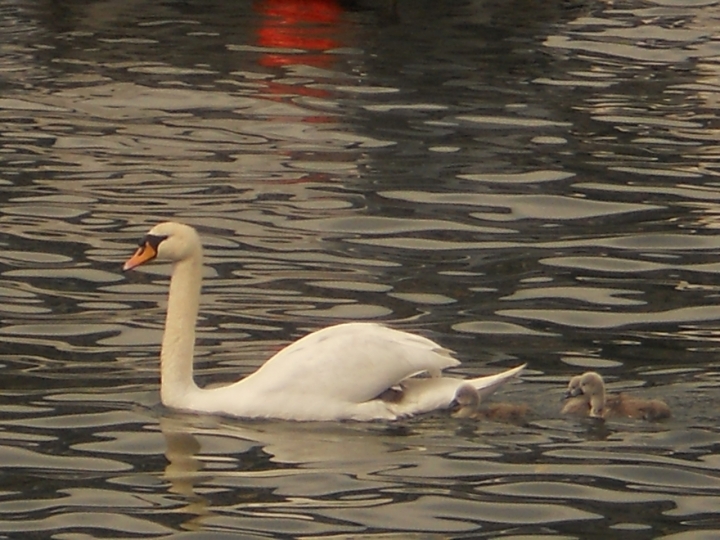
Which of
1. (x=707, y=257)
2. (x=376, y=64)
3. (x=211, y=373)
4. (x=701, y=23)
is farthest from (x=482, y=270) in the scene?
(x=701, y=23)

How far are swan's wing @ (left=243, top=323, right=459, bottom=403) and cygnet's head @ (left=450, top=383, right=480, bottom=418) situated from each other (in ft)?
0.80

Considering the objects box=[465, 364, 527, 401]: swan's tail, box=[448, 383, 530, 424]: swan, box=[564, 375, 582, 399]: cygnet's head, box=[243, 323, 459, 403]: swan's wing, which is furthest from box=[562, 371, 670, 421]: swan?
box=[243, 323, 459, 403]: swan's wing

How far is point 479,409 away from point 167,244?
1.80 metres

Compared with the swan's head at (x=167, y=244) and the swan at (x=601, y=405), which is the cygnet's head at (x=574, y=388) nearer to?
the swan at (x=601, y=405)

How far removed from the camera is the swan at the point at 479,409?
31.3ft

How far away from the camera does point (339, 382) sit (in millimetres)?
9773

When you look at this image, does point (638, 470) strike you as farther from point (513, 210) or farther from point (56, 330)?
point (513, 210)


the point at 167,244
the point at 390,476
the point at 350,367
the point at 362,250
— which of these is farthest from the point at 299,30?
the point at 390,476

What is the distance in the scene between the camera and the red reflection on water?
21469 millimetres

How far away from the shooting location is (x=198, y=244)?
10328 mm

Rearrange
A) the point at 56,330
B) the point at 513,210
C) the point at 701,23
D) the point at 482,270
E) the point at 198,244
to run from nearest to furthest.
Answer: the point at 198,244 < the point at 56,330 < the point at 482,270 < the point at 513,210 < the point at 701,23

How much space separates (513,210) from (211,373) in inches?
171

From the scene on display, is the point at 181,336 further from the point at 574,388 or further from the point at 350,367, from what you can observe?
the point at 574,388

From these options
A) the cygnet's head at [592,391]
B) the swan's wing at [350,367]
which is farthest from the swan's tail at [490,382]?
the cygnet's head at [592,391]
